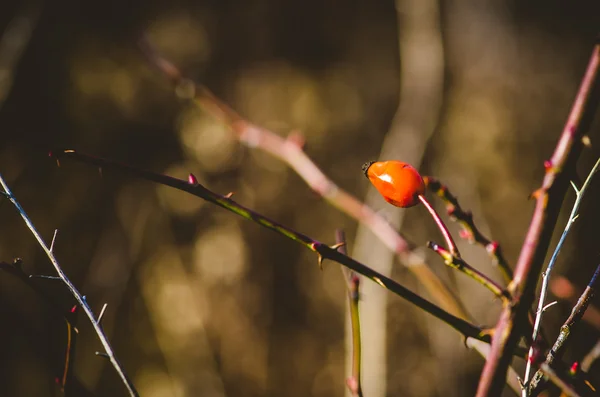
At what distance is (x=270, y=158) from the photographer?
→ 9.96 feet

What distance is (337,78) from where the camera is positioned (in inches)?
121

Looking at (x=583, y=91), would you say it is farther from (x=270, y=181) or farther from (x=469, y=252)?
(x=270, y=181)

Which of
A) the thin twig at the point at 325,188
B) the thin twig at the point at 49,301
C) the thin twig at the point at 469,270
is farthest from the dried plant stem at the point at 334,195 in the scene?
the thin twig at the point at 49,301

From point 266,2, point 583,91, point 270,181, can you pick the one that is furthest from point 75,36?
point 583,91

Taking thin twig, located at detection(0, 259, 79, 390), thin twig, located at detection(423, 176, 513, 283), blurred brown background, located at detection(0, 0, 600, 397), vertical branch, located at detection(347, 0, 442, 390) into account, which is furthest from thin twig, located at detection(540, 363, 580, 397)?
blurred brown background, located at detection(0, 0, 600, 397)

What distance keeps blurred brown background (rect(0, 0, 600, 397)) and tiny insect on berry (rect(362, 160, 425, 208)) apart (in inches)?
91.1

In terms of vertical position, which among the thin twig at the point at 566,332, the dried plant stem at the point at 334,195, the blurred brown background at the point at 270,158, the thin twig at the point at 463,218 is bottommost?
the thin twig at the point at 566,332

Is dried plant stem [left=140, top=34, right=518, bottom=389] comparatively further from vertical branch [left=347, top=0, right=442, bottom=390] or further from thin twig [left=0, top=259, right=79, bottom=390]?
vertical branch [left=347, top=0, right=442, bottom=390]

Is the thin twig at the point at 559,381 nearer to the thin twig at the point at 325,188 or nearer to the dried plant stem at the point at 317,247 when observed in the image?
the dried plant stem at the point at 317,247

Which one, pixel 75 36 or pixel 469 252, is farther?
pixel 75 36

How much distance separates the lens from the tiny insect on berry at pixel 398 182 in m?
0.50

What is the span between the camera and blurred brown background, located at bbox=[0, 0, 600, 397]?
106 inches

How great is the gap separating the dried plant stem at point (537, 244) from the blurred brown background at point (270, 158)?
7.68 ft

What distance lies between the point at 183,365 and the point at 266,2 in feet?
8.12
